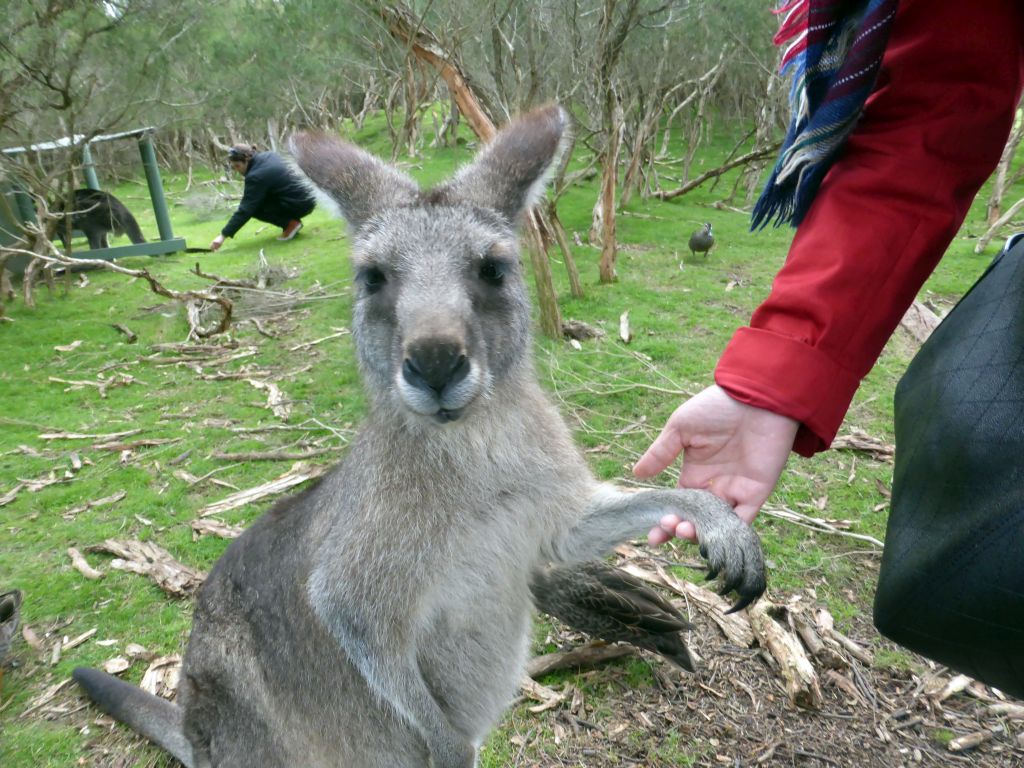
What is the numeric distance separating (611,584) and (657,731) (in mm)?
568

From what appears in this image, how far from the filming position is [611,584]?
8.88 ft

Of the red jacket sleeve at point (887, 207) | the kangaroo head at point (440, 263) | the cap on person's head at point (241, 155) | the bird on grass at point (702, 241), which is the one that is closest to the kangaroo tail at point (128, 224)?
the cap on person's head at point (241, 155)

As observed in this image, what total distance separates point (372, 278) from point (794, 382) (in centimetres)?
119

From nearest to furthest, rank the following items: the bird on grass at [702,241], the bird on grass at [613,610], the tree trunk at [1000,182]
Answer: the bird on grass at [613,610]
the bird on grass at [702,241]
the tree trunk at [1000,182]

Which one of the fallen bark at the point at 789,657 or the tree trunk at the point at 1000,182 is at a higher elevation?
the tree trunk at the point at 1000,182

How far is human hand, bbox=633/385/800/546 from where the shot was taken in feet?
5.51

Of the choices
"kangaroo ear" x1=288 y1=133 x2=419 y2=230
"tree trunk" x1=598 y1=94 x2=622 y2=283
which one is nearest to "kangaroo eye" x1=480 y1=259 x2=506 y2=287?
"kangaroo ear" x1=288 y1=133 x2=419 y2=230

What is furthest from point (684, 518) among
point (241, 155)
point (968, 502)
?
point (241, 155)

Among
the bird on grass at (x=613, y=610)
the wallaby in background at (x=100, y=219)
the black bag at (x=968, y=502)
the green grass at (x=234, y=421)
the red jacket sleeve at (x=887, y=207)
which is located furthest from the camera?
the wallaby in background at (x=100, y=219)

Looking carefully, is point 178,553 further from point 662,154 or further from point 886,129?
point 662,154

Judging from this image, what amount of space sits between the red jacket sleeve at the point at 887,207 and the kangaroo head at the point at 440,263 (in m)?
0.65

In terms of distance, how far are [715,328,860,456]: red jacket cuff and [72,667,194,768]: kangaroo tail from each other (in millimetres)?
2335

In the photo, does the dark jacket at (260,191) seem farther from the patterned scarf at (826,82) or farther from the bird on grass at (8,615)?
the patterned scarf at (826,82)

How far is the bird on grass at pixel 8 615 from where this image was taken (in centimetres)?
308
